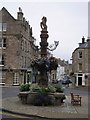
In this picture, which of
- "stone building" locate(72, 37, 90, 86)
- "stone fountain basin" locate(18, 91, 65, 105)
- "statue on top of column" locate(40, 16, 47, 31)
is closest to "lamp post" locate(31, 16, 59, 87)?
"statue on top of column" locate(40, 16, 47, 31)

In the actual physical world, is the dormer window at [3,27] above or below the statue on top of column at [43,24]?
above

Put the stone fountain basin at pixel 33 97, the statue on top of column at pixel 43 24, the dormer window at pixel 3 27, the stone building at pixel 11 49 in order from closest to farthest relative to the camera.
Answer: the stone fountain basin at pixel 33 97, the statue on top of column at pixel 43 24, the stone building at pixel 11 49, the dormer window at pixel 3 27

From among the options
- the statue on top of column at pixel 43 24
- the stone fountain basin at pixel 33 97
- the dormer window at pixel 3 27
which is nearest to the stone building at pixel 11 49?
the dormer window at pixel 3 27

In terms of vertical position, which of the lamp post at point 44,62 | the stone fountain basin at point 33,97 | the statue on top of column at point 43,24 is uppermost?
the statue on top of column at point 43,24

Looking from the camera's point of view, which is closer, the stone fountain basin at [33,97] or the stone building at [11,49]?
the stone fountain basin at [33,97]

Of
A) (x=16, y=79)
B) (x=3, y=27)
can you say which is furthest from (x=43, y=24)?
(x=3, y=27)

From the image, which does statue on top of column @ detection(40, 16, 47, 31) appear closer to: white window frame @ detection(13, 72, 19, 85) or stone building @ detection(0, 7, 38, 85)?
stone building @ detection(0, 7, 38, 85)

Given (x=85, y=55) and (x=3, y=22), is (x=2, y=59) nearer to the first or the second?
(x=3, y=22)

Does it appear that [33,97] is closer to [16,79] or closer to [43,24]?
[43,24]

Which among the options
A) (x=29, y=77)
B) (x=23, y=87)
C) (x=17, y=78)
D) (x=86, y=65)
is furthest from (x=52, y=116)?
(x=86, y=65)

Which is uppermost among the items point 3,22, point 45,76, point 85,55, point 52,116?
point 3,22

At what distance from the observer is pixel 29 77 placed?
190 feet

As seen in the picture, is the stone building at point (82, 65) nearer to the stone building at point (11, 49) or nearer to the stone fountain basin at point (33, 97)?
the stone building at point (11, 49)

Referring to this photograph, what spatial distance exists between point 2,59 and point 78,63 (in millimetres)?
19264
